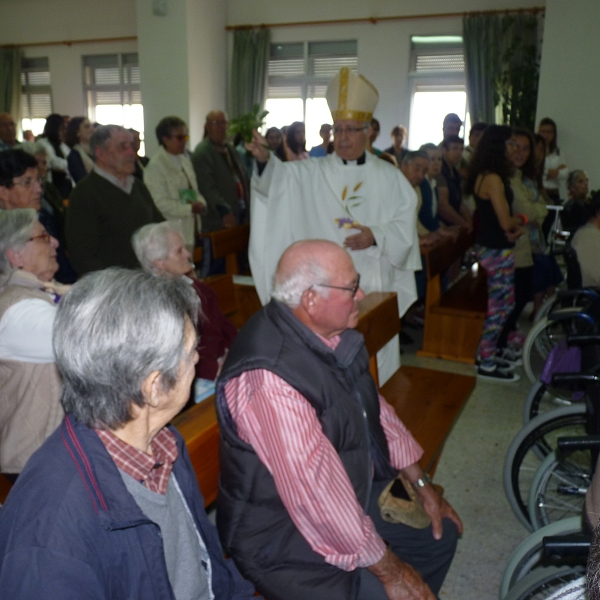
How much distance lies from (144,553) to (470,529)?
1.70 meters

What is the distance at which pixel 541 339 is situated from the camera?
3496mm

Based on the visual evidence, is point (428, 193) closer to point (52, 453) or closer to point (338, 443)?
point (338, 443)

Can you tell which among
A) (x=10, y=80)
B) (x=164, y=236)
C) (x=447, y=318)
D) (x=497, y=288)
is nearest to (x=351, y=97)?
(x=164, y=236)

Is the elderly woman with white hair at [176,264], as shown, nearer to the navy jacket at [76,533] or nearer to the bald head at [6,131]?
the navy jacket at [76,533]

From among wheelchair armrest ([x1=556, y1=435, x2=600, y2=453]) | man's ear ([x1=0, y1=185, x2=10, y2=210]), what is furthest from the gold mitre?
wheelchair armrest ([x1=556, y1=435, x2=600, y2=453])

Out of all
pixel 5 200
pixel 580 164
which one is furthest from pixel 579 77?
pixel 5 200

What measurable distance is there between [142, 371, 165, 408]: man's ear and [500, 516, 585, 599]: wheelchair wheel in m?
1.16

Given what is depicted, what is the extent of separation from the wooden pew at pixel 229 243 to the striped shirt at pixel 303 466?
236 cm

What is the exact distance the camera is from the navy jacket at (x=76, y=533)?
822 millimetres

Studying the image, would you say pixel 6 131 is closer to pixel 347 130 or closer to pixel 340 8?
pixel 347 130

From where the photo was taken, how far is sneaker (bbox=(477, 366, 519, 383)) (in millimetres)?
3609

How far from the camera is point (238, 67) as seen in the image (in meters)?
9.27

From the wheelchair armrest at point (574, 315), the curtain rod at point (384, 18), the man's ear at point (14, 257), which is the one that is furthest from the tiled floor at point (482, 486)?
the curtain rod at point (384, 18)

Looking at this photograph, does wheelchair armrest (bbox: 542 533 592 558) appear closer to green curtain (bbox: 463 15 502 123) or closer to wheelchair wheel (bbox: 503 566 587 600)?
wheelchair wheel (bbox: 503 566 587 600)
